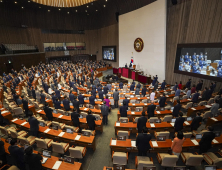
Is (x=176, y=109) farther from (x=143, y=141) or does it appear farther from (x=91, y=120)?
(x=91, y=120)

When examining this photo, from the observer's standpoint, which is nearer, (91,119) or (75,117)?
(91,119)

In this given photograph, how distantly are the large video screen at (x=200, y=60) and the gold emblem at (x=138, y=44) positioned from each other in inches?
229

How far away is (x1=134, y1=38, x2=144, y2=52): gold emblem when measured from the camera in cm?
1770

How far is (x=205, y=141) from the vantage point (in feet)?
15.8

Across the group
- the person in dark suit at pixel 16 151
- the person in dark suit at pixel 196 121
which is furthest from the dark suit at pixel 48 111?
the person in dark suit at pixel 196 121

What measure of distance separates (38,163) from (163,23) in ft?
53.2

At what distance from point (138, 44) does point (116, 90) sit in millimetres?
11617

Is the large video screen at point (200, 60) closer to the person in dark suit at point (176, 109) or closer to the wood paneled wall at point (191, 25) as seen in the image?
the wood paneled wall at point (191, 25)

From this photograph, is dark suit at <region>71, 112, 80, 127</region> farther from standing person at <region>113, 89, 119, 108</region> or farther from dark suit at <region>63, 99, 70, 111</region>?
standing person at <region>113, 89, 119, 108</region>

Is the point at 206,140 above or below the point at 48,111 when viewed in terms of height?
below

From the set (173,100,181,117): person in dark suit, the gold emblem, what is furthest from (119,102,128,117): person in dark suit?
the gold emblem

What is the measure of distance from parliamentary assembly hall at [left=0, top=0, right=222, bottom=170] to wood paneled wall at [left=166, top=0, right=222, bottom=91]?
0.08m

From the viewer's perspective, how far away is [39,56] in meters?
25.1

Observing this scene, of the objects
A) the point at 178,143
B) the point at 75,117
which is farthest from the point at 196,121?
the point at 75,117
